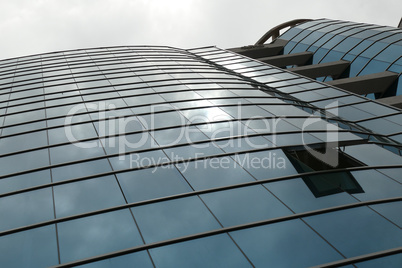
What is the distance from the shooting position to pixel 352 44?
42594 mm

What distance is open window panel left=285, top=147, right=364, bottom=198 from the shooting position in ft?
45.0

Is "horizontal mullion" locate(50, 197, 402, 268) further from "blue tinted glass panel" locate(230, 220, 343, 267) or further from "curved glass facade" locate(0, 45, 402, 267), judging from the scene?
"blue tinted glass panel" locate(230, 220, 343, 267)

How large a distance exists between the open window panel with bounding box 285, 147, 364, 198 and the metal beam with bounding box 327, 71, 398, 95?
15135 mm

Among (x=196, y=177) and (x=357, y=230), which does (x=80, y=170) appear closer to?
(x=196, y=177)

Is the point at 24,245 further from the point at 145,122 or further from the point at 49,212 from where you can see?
the point at 145,122

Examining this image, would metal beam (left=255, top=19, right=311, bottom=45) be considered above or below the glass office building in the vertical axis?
above

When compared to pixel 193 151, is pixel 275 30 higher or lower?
higher

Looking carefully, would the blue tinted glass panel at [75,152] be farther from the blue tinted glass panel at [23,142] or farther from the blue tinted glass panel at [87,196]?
the blue tinted glass panel at [87,196]

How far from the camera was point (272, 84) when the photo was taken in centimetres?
2919

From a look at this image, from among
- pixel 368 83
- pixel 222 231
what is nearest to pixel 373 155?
pixel 222 231

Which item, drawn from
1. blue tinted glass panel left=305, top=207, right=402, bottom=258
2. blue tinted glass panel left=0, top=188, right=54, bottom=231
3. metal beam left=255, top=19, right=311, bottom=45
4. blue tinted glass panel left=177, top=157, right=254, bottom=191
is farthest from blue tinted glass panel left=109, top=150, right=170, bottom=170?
metal beam left=255, top=19, right=311, bottom=45

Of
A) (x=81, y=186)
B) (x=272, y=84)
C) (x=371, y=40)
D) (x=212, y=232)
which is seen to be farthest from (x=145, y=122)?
(x=371, y=40)

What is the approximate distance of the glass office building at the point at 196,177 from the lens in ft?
36.6

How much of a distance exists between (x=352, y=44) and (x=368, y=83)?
38.0 ft
